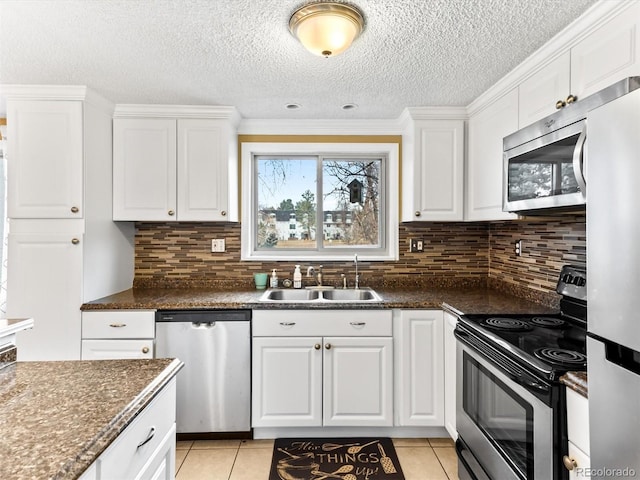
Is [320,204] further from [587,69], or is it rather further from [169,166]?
[587,69]

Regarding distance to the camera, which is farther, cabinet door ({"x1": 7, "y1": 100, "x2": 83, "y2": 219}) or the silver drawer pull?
cabinet door ({"x1": 7, "y1": 100, "x2": 83, "y2": 219})

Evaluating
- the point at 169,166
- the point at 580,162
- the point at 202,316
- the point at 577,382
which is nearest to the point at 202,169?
the point at 169,166

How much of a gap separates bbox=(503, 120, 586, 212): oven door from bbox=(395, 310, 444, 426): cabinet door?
88 cm

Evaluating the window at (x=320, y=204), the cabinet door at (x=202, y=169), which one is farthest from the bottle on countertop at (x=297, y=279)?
the cabinet door at (x=202, y=169)

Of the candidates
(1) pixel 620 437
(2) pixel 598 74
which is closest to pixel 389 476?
(1) pixel 620 437

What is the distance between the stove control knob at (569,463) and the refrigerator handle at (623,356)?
499 mm

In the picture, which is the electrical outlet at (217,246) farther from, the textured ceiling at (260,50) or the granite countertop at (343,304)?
the textured ceiling at (260,50)

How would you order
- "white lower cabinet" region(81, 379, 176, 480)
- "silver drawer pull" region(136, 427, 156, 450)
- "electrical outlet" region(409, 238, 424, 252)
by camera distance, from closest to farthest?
"white lower cabinet" region(81, 379, 176, 480) < "silver drawer pull" region(136, 427, 156, 450) < "electrical outlet" region(409, 238, 424, 252)

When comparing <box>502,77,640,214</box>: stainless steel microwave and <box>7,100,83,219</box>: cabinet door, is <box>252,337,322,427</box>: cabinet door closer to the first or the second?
<box>502,77,640,214</box>: stainless steel microwave

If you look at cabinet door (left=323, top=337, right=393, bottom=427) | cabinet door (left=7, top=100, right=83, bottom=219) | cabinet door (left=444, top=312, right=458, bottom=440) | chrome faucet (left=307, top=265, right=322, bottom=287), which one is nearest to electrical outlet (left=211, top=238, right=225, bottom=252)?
chrome faucet (left=307, top=265, right=322, bottom=287)

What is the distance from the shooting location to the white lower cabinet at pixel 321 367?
7.54 ft

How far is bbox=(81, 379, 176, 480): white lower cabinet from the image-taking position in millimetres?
789

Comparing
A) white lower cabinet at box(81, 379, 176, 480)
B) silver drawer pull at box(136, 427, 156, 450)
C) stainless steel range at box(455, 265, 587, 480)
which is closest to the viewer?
white lower cabinet at box(81, 379, 176, 480)

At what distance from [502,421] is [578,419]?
423 millimetres
